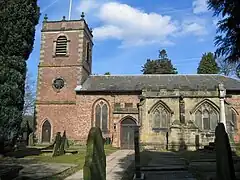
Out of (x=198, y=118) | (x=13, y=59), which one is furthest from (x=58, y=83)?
(x=198, y=118)

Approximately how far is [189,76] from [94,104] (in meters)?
12.0

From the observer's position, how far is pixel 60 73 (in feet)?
110

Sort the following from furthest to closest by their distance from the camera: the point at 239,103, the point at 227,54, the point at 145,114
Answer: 1. the point at 239,103
2. the point at 145,114
3. the point at 227,54

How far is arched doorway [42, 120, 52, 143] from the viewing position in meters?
31.2

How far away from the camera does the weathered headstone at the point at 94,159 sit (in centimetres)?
607

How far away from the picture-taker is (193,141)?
24188mm

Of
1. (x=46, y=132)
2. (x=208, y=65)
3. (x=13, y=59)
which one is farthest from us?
(x=208, y=65)

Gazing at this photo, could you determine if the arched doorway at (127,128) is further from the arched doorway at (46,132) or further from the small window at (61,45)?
the small window at (61,45)

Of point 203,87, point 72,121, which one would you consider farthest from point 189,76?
point 72,121

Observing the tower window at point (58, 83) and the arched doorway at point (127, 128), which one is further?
the tower window at point (58, 83)

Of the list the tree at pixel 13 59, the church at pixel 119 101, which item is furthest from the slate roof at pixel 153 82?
the tree at pixel 13 59

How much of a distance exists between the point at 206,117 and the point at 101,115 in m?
11.2

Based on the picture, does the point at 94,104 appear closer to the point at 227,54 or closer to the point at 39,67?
the point at 39,67

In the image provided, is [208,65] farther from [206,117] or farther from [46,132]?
[46,132]
